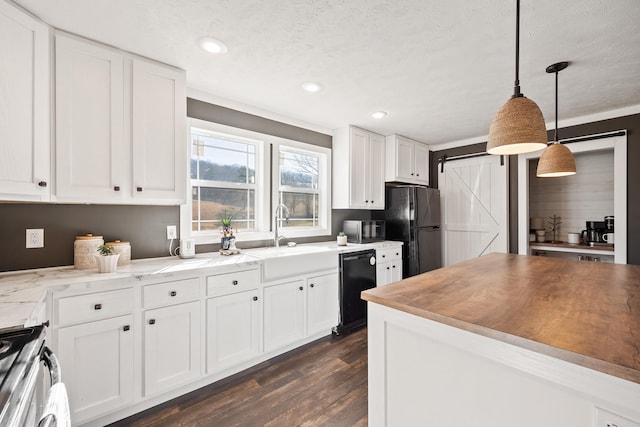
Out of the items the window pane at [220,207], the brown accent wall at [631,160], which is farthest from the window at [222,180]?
the brown accent wall at [631,160]

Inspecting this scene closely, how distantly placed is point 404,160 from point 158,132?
316 centimetres

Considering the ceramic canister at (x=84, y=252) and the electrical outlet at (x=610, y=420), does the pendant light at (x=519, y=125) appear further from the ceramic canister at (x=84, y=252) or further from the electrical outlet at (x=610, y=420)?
the ceramic canister at (x=84, y=252)

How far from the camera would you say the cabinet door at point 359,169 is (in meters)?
3.56

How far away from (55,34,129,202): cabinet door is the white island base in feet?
6.19

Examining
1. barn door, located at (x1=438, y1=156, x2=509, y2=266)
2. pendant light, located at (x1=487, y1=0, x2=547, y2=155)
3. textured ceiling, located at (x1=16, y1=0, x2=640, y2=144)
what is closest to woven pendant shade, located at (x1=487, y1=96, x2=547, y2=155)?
pendant light, located at (x1=487, y1=0, x2=547, y2=155)

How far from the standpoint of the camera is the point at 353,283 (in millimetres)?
3092

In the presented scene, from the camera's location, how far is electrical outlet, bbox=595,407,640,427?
0.70 metres

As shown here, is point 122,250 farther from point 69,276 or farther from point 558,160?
point 558,160

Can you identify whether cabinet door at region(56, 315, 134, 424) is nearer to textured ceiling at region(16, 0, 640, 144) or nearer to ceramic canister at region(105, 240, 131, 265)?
ceramic canister at region(105, 240, 131, 265)

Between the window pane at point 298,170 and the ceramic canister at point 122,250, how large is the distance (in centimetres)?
169

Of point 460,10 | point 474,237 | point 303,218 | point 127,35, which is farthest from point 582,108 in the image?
point 127,35

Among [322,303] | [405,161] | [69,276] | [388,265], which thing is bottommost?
[322,303]

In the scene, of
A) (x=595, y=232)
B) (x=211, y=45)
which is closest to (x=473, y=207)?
(x=595, y=232)

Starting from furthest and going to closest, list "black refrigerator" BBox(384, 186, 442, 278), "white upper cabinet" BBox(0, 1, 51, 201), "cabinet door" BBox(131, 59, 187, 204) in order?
"black refrigerator" BBox(384, 186, 442, 278), "cabinet door" BBox(131, 59, 187, 204), "white upper cabinet" BBox(0, 1, 51, 201)
